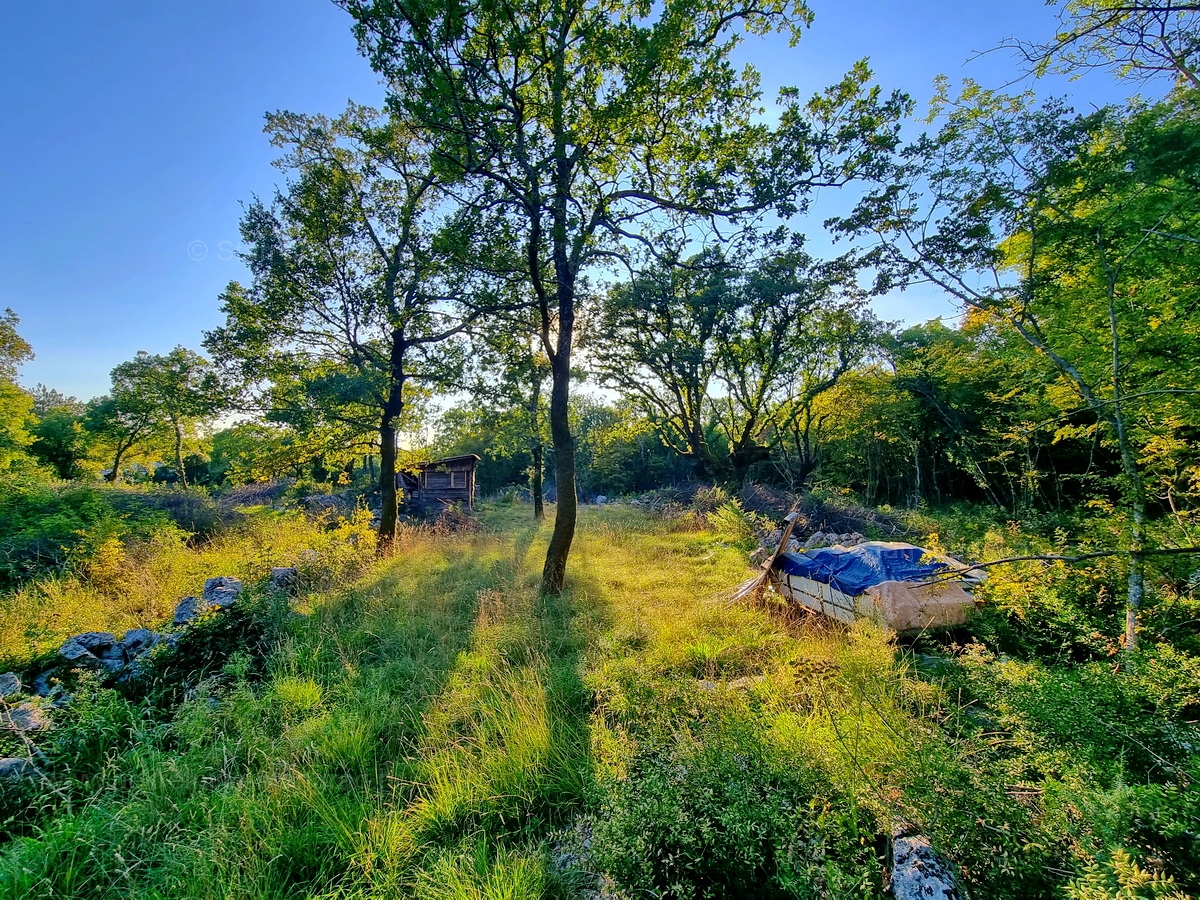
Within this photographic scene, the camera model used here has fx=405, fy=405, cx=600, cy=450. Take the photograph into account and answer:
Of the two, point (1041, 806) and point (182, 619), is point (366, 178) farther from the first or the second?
point (1041, 806)

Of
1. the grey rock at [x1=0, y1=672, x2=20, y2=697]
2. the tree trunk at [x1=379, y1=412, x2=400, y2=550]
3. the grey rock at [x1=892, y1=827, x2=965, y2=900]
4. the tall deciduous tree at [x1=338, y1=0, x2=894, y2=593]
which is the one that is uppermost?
the tall deciduous tree at [x1=338, y1=0, x2=894, y2=593]

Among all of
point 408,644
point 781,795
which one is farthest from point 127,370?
point 781,795

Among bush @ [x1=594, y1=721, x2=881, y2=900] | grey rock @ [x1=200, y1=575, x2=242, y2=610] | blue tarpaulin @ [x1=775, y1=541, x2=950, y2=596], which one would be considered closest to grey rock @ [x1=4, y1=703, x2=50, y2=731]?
grey rock @ [x1=200, y1=575, x2=242, y2=610]

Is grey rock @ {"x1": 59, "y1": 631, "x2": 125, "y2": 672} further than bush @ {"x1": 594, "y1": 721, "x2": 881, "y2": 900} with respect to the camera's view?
Yes

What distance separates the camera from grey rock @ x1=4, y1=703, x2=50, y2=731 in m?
3.11

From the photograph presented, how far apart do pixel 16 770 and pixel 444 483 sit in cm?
1939

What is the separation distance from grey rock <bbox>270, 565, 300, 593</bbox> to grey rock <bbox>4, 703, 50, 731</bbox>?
3257 mm

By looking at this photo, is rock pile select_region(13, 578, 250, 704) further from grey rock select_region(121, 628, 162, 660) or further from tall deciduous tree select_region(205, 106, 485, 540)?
tall deciduous tree select_region(205, 106, 485, 540)

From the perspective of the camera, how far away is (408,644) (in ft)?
17.0

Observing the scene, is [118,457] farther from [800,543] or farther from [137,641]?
[800,543]

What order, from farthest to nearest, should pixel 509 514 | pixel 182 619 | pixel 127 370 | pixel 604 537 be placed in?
1. pixel 127 370
2. pixel 509 514
3. pixel 604 537
4. pixel 182 619

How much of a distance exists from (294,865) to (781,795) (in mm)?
2842

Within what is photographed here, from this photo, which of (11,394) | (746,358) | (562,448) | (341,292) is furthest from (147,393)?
(746,358)

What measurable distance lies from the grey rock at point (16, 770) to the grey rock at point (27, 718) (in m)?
0.30
